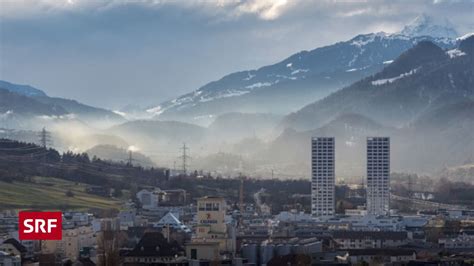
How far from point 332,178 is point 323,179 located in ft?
4.77

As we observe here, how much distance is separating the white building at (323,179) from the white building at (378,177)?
2330mm

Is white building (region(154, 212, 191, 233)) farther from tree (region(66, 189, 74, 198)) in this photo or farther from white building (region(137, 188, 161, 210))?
tree (region(66, 189, 74, 198))

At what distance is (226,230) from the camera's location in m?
51.5

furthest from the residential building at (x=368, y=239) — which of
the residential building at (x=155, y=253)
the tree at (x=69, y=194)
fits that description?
the tree at (x=69, y=194)

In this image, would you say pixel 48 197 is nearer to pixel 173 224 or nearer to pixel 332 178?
pixel 173 224

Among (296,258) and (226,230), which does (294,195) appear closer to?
(226,230)

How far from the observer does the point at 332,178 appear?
342ft

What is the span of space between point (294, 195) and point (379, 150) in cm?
1035

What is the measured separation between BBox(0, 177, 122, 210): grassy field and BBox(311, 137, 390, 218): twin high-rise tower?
1206 centimetres

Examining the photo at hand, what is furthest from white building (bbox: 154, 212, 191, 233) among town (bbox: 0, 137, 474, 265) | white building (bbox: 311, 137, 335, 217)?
white building (bbox: 311, 137, 335, 217)

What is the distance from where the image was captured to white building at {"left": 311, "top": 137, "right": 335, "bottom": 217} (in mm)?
94688

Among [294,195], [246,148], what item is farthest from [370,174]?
[246,148]

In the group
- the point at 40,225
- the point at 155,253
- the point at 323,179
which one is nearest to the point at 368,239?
the point at 155,253

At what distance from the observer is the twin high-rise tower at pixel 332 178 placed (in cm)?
9575
